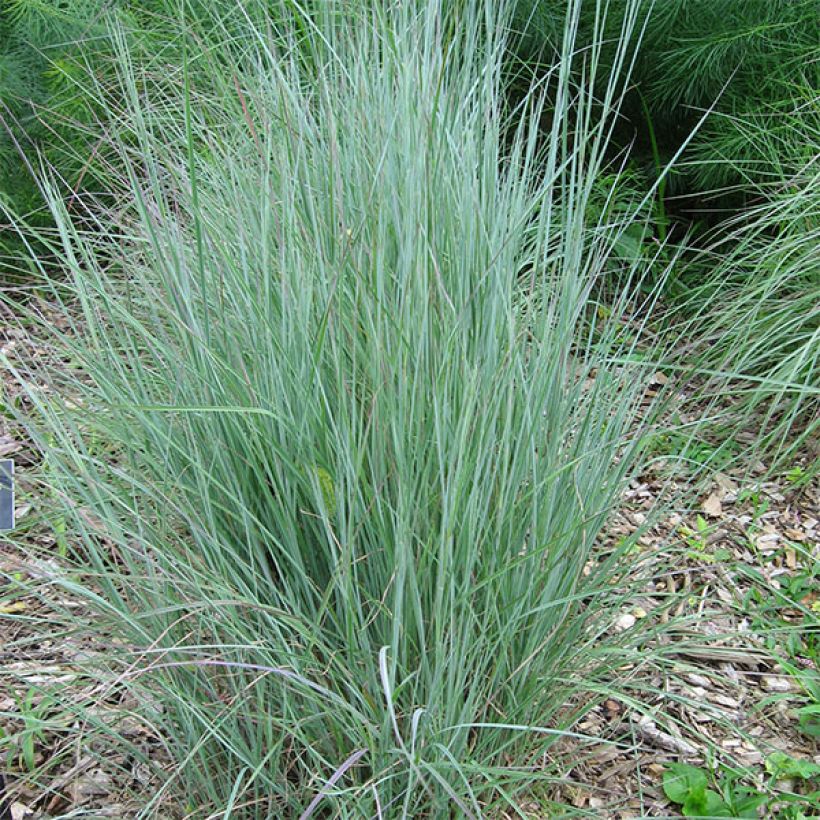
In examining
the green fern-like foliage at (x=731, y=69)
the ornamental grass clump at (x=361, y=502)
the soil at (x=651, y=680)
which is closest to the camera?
the ornamental grass clump at (x=361, y=502)

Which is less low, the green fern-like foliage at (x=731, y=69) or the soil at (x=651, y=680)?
the green fern-like foliage at (x=731, y=69)

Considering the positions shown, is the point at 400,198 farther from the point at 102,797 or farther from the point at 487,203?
the point at 102,797

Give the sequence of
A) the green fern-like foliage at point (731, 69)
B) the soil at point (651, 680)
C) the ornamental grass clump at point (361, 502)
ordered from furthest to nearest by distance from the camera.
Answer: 1. the green fern-like foliage at point (731, 69)
2. the soil at point (651, 680)
3. the ornamental grass clump at point (361, 502)

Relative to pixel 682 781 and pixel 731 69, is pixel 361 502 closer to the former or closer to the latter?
pixel 682 781

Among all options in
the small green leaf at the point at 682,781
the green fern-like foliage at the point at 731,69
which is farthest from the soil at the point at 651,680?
the green fern-like foliage at the point at 731,69

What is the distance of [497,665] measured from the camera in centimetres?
155

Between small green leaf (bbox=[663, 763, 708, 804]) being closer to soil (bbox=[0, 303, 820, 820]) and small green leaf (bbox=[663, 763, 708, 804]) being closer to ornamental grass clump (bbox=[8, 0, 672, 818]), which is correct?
soil (bbox=[0, 303, 820, 820])

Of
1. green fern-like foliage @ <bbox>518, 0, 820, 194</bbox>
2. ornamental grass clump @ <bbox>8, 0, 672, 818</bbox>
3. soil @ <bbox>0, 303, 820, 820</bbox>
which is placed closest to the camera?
ornamental grass clump @ <bbox>8, 0, 672, 818</bbox>

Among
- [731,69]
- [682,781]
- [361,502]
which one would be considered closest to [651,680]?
[682,781]

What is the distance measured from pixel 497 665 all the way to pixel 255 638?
38cm

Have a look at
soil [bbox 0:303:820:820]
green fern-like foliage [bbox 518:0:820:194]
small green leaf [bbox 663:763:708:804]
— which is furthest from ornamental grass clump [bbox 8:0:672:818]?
green fern-like foliage [bbox 518:0:820:194]

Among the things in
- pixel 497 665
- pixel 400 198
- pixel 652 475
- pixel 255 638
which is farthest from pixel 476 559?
pixel 652 475

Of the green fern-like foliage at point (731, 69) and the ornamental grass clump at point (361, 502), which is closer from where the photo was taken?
the ornamental grass clump at point (361, 502)

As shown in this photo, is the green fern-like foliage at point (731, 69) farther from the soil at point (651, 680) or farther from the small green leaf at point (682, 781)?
the small green leaf at point (682, 781)
